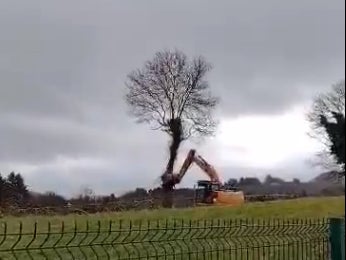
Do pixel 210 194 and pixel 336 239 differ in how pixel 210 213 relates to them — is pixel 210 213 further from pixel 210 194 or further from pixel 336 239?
pixel 336 239

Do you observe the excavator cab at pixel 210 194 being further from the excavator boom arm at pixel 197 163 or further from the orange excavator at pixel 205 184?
the excavator boom arm at pixel 197 163

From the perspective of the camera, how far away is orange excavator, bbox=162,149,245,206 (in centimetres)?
990

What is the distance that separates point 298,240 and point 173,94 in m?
5.99

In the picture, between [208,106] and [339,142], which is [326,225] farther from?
[208,106]

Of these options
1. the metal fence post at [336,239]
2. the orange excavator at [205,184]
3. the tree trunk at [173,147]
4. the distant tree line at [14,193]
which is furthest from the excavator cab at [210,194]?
the metal fence post at [336,239]

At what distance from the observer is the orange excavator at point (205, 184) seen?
9.90 meters

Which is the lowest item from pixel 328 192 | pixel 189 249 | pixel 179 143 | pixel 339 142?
pixel 189 249

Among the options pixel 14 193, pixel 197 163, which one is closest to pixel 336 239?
pixel 14 193

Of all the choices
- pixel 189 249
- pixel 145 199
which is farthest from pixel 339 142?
pixel 145 199

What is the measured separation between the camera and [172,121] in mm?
13555

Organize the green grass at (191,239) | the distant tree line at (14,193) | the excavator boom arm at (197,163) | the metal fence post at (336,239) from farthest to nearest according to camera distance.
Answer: the excavator boom arm at (197,163), the distant tree line at (14,193), the metal fence post at (336,239), the green grass at (191,239)

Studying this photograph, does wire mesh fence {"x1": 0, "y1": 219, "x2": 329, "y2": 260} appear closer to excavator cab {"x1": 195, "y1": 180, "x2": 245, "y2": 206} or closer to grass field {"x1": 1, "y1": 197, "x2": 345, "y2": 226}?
grass field {"x1": 1, "y1": 197, "x2": 345, "y2": 226}

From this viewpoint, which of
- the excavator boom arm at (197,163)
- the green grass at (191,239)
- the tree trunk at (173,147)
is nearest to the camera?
the green grass at (191,239)

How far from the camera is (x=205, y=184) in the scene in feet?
34.7
